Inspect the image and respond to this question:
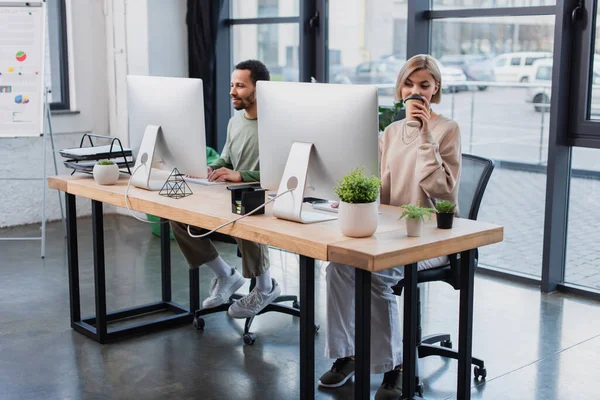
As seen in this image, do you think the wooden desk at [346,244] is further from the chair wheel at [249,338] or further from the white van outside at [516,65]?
the white van outside at [516,65]

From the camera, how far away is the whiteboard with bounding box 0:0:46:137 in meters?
5.29

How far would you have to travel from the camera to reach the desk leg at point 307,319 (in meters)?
2.59

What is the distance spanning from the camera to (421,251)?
2426mm

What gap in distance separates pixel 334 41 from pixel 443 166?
246 centimetres

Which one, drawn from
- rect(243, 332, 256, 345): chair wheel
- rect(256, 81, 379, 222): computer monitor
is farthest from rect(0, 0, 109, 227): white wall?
rect(256, 81, 379, 222): computer monitor

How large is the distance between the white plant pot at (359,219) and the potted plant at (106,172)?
4.50 feet

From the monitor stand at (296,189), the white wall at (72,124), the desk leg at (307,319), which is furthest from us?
the white wall at (72,124)

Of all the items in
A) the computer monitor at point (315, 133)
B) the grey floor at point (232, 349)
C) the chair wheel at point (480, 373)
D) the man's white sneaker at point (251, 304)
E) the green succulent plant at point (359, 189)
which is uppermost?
the computer monitor at point (315, 133)

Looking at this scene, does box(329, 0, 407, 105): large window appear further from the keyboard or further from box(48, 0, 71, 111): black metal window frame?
box(48, 0, 71, 111): black metal window frame

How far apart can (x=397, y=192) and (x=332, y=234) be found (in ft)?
2.08

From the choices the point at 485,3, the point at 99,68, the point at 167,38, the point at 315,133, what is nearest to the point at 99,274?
the point at 315,133

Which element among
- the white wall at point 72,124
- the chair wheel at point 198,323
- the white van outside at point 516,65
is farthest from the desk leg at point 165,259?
the white wall at point 72,124

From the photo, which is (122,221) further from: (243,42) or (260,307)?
(260,307)

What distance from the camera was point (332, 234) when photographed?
256 cm
